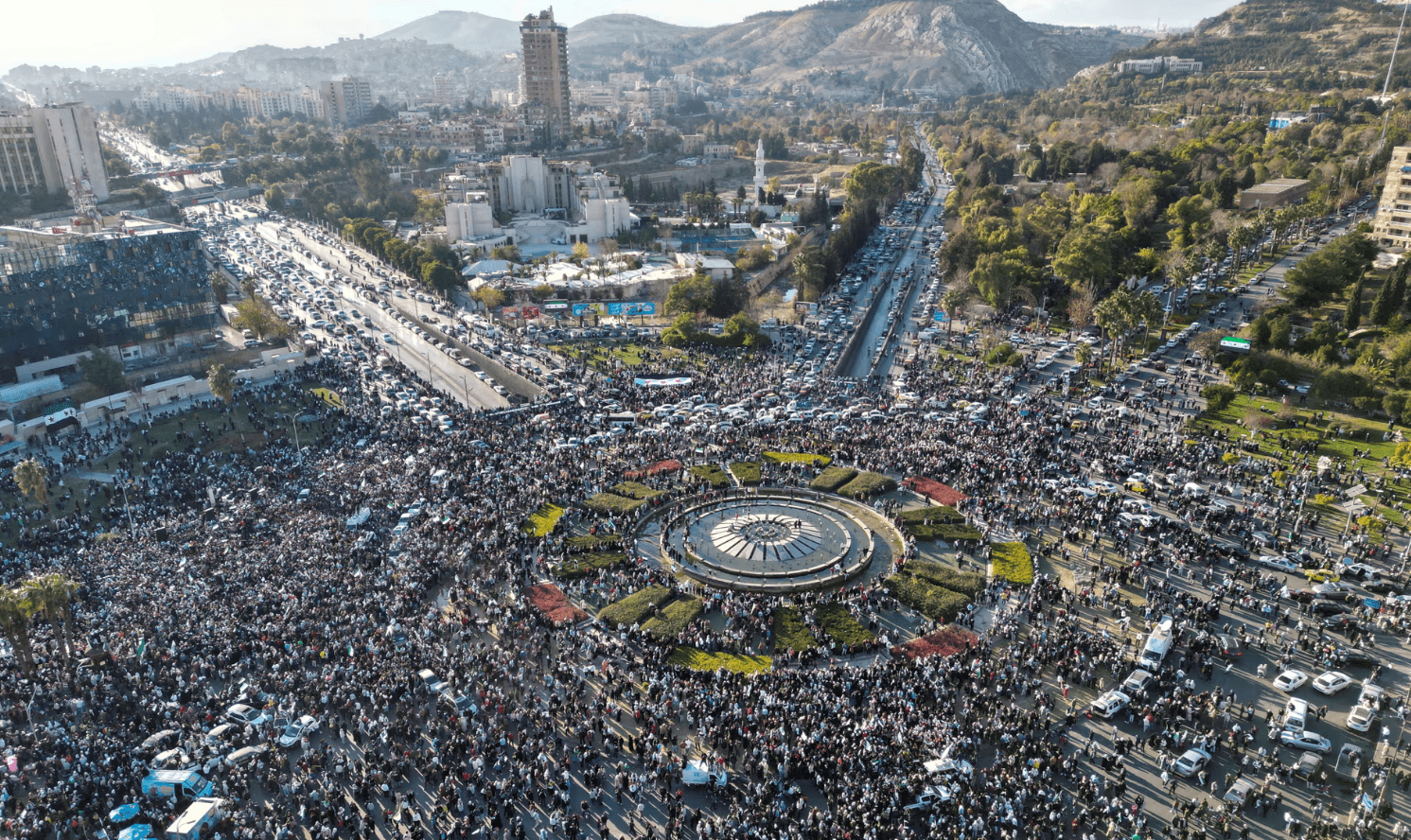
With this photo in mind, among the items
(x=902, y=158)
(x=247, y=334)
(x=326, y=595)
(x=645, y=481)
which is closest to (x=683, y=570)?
(x=645, y=481)

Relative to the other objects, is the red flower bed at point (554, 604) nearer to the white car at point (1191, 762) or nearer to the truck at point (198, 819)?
the truck at point (198, 819)

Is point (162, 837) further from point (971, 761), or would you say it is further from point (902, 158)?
point (902, 158)

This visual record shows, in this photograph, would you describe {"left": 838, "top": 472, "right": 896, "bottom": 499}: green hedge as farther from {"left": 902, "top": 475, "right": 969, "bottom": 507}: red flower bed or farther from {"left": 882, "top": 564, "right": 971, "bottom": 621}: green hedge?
{"left": 882, "top": 564, "right": 971, "bottom": 621}: green hedge

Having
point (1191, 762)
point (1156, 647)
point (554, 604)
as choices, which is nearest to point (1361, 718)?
point (1156, 647)

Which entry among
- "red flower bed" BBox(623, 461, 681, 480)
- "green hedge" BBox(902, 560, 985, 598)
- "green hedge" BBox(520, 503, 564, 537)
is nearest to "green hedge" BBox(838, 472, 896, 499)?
"green hedge" BBox(902, 560, 985, 598)

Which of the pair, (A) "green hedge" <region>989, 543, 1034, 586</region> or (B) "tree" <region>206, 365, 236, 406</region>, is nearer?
(A) "green hedge" <region>989, 543, 1034, 586</region>

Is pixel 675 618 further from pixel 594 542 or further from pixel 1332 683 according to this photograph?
pixel 1332 683
